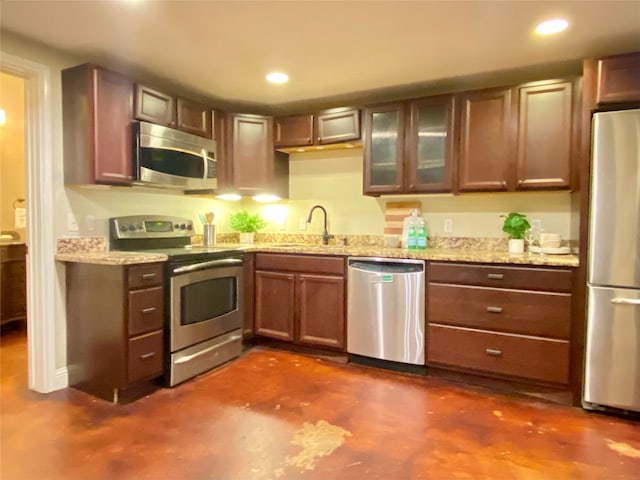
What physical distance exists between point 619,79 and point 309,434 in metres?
2.67

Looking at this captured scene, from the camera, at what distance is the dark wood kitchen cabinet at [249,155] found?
3662 millimetres

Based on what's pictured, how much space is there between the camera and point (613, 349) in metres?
2.32

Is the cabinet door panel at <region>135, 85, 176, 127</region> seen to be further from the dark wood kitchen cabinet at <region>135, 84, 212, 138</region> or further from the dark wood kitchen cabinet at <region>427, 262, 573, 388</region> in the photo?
the dark wood kitchen cabinet at <region>427, 262, 573, 388</region>

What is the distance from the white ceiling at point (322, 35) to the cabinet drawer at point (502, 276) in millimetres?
1408

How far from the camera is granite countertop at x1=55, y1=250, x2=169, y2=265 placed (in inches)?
94.3

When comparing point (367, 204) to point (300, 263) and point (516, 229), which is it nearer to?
point (300, 263)

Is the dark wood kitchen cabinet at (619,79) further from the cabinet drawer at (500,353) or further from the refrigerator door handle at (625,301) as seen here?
the cabinet drawer at (500,353)

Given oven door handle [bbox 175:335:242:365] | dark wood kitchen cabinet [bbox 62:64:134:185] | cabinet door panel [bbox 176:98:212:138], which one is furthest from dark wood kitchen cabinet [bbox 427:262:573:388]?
dark wood kitchen cabinet [bbox 62:64:134:185]

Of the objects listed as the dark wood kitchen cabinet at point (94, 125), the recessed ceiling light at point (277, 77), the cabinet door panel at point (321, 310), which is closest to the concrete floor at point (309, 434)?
the cabinet door panel at point (321, 310)

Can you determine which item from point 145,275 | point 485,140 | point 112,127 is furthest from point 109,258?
point 485,140

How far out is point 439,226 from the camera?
11.3 feet

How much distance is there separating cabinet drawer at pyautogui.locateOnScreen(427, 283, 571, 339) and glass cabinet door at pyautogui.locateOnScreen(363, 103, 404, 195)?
0.96 m

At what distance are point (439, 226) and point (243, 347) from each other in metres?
2.03

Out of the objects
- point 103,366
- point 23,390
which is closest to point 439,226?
point 103,366
